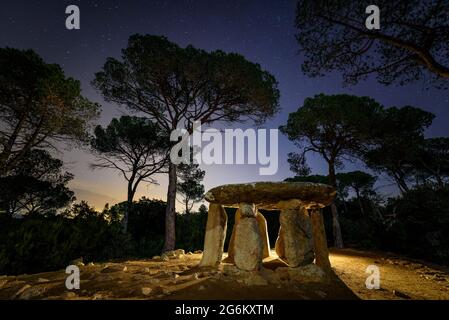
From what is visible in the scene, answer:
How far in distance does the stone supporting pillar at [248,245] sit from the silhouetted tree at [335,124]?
8105mm

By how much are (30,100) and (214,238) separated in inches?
336

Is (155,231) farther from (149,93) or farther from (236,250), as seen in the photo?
(236,250)

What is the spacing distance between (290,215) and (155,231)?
34.7 feet

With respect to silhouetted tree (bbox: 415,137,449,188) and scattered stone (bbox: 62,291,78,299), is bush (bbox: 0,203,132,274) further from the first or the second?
silhouetted tree (bbox: 415,137,449,188)

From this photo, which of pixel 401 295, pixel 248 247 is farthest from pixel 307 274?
pixel 401 295

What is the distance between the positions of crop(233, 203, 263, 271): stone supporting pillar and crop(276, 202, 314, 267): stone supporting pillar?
1.83ft

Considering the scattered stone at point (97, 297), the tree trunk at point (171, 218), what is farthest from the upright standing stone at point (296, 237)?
the tree trunk at point (171, 218)

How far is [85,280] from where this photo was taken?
4098 mm

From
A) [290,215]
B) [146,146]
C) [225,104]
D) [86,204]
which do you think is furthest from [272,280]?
[146,146]

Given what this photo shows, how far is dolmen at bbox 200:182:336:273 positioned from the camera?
4480 millimetres

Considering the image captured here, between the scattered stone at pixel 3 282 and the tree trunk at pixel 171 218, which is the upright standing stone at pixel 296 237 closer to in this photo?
the scattered stone at pixel 3 282

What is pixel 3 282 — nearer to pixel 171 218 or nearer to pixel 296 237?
pixel 296 237

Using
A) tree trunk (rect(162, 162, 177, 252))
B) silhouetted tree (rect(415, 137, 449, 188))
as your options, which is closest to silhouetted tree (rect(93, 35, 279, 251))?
tree trunk (rect(162, 162, 177, 252))

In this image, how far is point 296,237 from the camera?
466 centimetres
